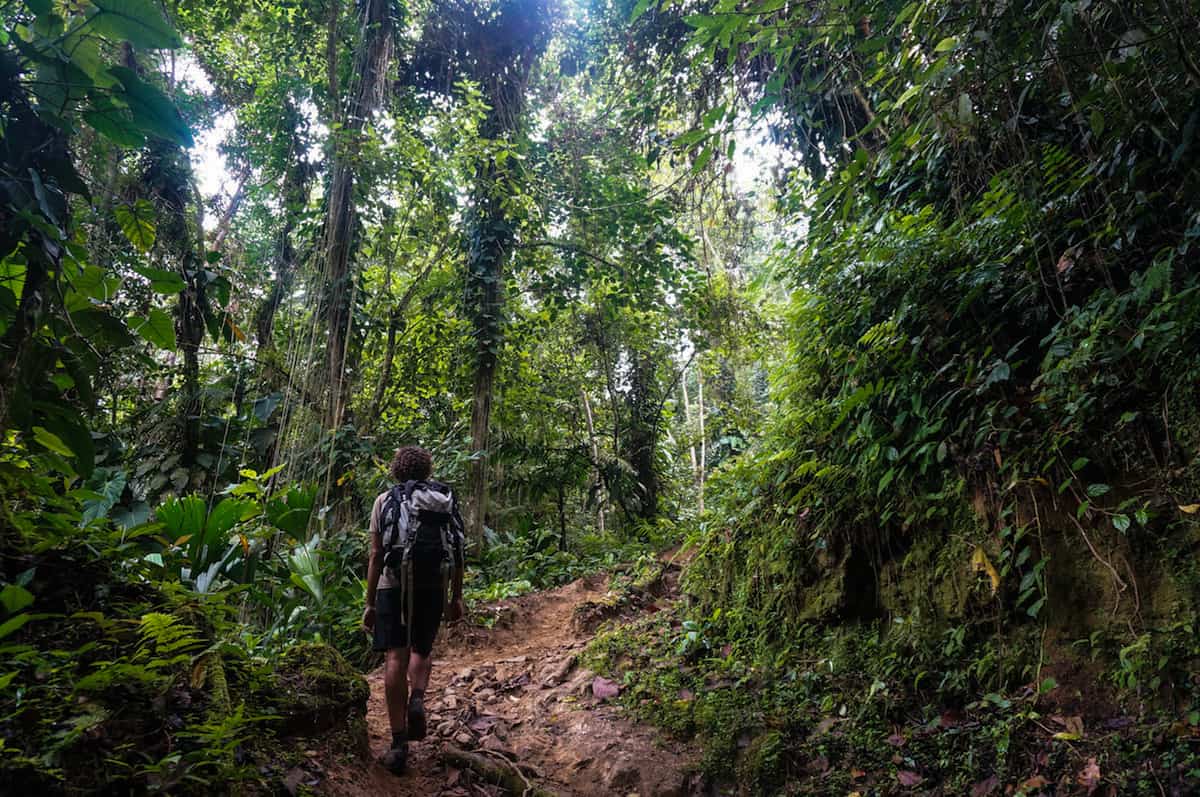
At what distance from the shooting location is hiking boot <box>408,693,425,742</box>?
11.4 feet

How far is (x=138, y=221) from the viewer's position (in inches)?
86.2

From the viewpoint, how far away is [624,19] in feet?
26.8

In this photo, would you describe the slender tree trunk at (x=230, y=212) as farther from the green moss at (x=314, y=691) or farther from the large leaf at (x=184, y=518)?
the green moss at (x=314, y=691)

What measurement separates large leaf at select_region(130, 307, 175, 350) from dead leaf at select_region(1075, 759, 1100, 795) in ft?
11.9

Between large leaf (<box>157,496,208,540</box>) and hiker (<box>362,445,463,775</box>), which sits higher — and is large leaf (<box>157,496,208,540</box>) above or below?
above

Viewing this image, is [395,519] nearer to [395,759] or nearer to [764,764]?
[395,759]

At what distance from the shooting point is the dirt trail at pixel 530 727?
130 inches

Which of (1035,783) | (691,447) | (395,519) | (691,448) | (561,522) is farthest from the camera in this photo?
(691,448)

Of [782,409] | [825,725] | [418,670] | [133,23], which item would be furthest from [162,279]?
[782,409]

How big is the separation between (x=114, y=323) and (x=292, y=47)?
832cm

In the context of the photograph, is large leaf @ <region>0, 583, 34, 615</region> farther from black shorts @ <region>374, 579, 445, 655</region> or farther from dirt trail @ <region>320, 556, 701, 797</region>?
black shorts @ <region>374, 579, 445, 655</region>

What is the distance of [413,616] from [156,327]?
2169 mm

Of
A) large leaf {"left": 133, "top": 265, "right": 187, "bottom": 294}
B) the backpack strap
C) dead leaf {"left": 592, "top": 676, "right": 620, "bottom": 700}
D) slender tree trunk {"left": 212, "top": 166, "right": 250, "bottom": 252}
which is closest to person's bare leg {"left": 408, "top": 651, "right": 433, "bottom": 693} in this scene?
the backpack strap

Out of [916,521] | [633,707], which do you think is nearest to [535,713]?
[633,707]
